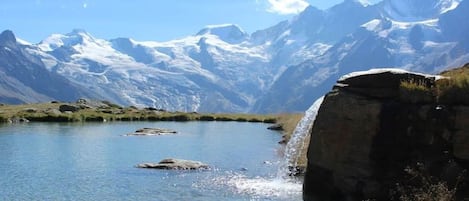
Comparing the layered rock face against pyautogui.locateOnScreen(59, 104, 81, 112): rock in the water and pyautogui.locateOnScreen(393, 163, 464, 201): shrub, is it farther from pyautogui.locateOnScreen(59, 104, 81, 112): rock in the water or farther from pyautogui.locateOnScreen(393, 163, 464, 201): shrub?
pyautogui.locateOnScreen(59, 104, 81, 112): rock in the water

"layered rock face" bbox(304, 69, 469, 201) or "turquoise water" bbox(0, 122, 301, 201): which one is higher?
"layered rock face" bbox(304, 69, 469, 201)

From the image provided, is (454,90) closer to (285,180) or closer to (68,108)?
(285,180)

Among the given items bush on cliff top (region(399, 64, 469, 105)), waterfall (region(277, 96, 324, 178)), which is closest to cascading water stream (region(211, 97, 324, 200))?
waterfall (region(277, 96, 324, 178))

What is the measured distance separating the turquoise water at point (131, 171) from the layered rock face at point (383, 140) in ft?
16.4

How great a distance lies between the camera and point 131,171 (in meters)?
49.9

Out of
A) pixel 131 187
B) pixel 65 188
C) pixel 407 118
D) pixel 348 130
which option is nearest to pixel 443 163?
pixel 407 118

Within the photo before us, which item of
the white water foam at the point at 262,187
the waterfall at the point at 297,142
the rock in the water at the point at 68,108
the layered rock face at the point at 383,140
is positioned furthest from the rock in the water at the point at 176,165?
the rock in the water at the point at 68,108

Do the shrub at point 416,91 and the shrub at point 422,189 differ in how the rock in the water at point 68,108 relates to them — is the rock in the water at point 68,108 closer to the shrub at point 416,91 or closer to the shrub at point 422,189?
the shrub at point 416,91

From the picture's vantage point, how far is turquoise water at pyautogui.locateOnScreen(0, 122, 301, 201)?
128 feet

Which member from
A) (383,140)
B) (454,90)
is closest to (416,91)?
(454,90)

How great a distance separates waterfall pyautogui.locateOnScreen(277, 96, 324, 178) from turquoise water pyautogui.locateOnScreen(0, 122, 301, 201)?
→ 4.45 ft

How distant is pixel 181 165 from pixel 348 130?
22503 mm

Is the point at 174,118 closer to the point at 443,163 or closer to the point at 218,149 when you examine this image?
the point at 218,149

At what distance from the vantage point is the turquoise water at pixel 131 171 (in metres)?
39.1
